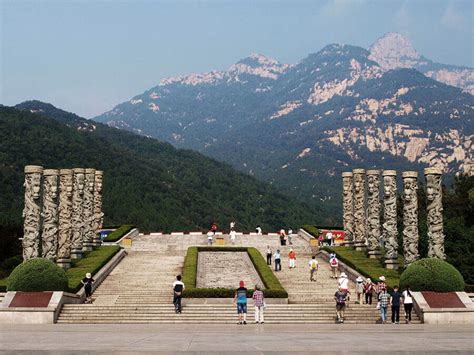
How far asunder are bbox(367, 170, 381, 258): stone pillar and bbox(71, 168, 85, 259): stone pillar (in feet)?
48.6

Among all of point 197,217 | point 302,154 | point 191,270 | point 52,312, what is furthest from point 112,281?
point 302,154

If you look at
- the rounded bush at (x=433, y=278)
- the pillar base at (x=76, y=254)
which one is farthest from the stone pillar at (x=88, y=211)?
the rounded bush at (x=433, y=278)

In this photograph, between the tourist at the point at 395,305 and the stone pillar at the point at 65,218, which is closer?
the tourist at the point at 395,305

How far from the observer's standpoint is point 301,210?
328 feet

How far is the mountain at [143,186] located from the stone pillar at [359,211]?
2939cm

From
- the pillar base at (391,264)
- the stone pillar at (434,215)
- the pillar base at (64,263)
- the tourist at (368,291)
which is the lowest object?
the tourist at (368,291)

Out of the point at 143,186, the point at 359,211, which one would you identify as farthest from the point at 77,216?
the point at 143,186

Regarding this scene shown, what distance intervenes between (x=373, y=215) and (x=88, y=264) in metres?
14.6

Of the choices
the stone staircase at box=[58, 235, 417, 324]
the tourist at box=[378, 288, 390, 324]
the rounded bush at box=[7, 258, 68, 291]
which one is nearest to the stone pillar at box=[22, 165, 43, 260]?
the stone staircase at box=[58, 235, 417, 324]

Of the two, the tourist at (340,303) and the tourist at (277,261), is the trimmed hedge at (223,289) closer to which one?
the tourist at (277,261)

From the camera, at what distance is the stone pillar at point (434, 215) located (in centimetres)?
2859

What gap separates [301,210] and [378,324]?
77.9 meters

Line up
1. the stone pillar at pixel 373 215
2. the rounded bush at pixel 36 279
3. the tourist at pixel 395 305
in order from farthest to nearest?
1. the stone pillar at pixel 373 215
2. the rounded bush at pixel 36 279
3. the tourist at pixel 395 305

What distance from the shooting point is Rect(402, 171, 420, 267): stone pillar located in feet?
100
